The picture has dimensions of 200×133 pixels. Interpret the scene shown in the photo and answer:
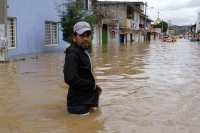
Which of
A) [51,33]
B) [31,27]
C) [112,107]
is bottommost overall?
[112,107]

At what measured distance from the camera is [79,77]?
14.1 feet

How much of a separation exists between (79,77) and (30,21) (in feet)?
46.7

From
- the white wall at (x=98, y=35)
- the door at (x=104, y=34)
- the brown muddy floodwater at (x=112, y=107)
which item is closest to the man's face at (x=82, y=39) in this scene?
the brown muddy floodwater at (x=112, y=107)

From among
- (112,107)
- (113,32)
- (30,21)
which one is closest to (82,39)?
(112,107)

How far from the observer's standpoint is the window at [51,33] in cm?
2045

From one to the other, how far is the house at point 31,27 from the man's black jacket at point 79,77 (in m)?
11.6

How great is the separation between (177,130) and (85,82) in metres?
1.47

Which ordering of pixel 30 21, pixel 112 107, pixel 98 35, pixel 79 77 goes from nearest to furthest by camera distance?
pixel 79 77
pixel 112 107
pixel 30 21
pixel 98 35

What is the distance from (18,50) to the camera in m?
16.4

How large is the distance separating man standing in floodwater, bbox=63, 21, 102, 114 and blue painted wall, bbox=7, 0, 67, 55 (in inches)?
466

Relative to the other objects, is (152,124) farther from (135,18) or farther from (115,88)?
(135,18)

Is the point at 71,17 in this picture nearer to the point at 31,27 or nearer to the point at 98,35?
the point at 31,27

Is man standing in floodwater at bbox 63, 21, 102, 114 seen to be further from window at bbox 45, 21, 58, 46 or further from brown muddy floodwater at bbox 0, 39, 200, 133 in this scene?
window at bbox 45, 21, 58, 46

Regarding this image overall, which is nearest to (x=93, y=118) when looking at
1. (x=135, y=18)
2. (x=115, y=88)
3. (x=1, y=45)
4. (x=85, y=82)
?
(x=85, y=82)
